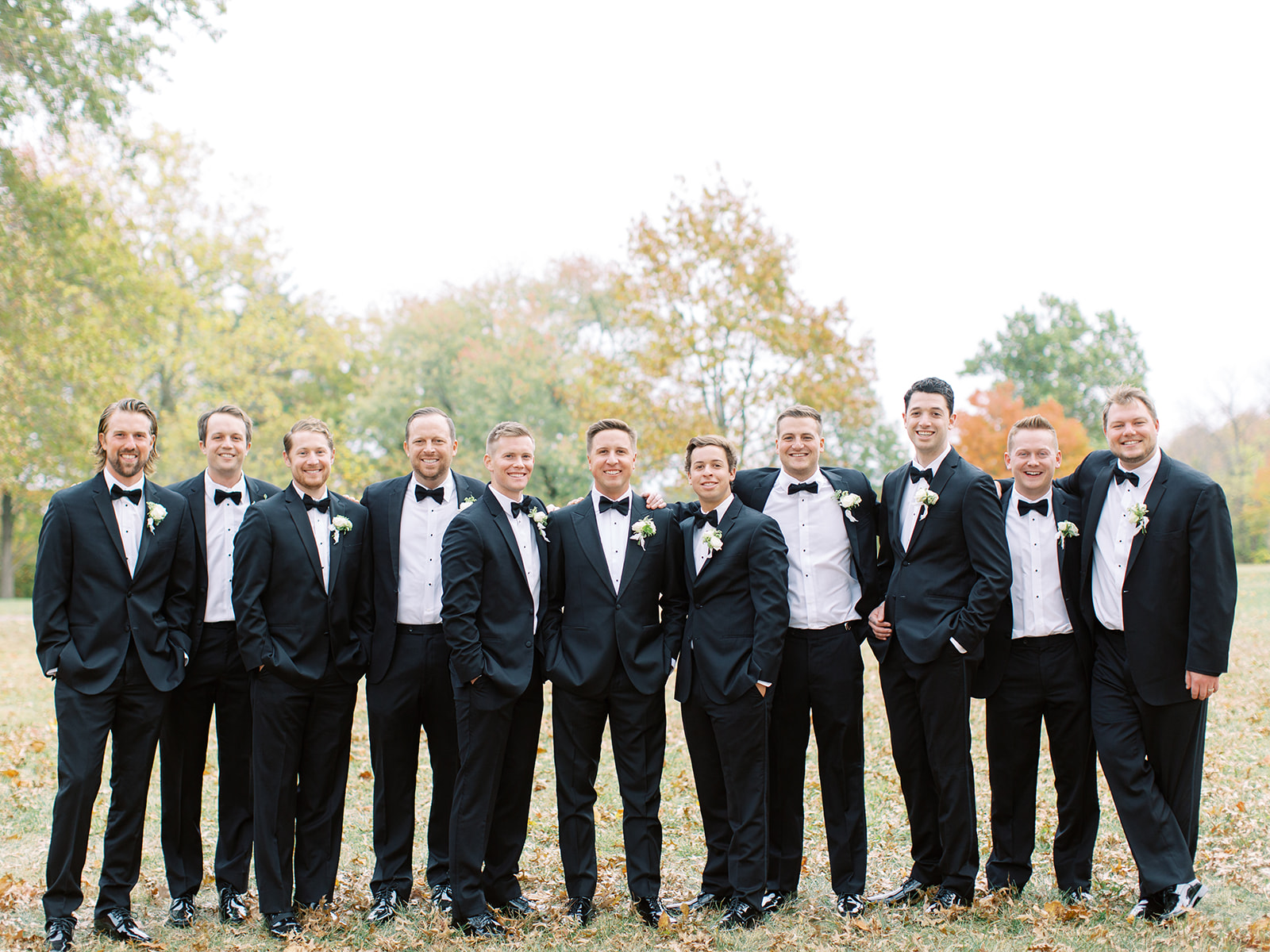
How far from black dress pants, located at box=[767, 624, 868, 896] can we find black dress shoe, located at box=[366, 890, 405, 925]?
2.00 metres

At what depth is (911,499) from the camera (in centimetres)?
547

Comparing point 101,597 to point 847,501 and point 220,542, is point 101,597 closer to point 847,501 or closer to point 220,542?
point 220,542

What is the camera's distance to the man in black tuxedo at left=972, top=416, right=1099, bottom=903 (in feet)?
17.6

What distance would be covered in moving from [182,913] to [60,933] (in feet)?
2.01

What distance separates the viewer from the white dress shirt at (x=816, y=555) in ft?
17.6

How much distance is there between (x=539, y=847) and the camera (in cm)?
668

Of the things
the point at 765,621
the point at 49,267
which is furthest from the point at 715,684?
the point at 49,267

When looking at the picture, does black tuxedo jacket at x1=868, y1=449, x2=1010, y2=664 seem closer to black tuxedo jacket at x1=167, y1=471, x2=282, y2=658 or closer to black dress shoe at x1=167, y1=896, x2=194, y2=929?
black tuxedo jacket at x1=167, y1=471, x2=282, y2=658

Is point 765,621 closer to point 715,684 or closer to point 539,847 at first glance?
point 715,684

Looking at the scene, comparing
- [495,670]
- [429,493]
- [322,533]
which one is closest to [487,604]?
[495,670]

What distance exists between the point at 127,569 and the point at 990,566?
4.49 meters

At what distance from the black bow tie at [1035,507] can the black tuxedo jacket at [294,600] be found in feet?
11.9

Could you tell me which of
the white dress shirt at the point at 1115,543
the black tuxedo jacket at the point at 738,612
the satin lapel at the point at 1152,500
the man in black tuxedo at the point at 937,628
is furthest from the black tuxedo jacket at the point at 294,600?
the satin lapel at the point at 1152,500

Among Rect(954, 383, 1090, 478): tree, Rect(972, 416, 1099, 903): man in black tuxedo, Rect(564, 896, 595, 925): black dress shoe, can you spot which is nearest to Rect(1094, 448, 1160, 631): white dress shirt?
Rect(972, 416, 1099, 903): man in black tuxedo
